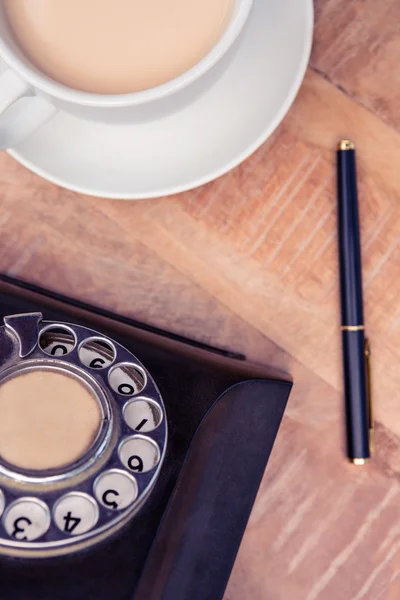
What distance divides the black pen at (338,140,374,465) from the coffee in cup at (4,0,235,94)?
0.52 ft

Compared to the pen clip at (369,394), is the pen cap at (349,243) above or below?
above

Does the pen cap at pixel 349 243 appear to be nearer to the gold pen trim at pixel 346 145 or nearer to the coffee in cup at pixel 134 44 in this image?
the gold pen trim at pixel 346 145

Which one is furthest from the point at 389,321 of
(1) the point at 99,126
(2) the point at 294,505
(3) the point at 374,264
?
(1) the point at 99,126

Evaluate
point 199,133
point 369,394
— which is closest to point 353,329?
point 369,394

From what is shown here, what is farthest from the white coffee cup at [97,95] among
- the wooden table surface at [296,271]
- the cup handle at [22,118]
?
the wooden table surface at [296,271]

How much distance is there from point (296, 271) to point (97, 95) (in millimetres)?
215

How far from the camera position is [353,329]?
484 millimetres

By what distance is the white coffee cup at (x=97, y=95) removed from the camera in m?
0.36

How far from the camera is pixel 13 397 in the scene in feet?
1.22

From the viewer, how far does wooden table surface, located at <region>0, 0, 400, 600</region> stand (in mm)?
489

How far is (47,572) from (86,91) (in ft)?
0.90

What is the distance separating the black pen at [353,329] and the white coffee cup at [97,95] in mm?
162

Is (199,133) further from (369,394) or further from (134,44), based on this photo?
(369,394)

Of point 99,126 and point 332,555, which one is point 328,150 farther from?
point 332,555
